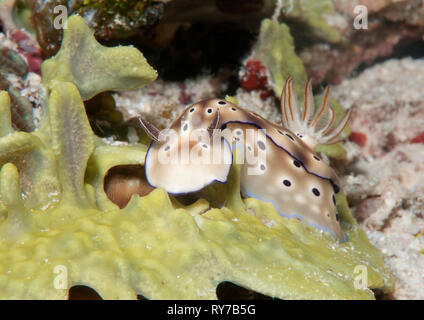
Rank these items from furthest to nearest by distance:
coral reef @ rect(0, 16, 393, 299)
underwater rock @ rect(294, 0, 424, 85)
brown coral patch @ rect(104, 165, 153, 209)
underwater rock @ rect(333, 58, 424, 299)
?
underwater rock @ rect(294, 0, 424, 85) < underwater rock @ rect(333, 58, 424, 299) < brown coral patch @ rect(104, 165, 153, 209) < coral reef @ rect(0, 16, 393, 299)

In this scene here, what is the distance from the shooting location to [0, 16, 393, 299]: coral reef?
63.6 inches

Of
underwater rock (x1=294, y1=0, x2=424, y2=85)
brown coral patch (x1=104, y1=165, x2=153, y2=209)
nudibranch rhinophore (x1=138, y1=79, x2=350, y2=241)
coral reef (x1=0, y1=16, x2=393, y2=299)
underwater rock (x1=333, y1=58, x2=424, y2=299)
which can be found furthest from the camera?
underwater rock (x1=294, y1=0, x2=424, y2=85)

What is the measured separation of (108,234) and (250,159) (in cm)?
119

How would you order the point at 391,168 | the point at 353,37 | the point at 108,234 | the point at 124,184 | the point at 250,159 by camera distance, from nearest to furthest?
the point at 108,234 → the point at 124,184 → the point at 250,159 → the point at 391,168 → the point at 353,37

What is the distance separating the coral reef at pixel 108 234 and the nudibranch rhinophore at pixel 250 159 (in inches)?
8.5

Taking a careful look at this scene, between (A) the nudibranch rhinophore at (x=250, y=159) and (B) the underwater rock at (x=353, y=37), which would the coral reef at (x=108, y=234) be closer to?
(A) the nudibranch rhinophore at (x=250, y=159)

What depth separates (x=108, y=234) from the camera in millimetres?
1764

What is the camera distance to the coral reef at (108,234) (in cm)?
162

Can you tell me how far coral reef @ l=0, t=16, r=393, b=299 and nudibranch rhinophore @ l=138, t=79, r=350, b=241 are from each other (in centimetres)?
22

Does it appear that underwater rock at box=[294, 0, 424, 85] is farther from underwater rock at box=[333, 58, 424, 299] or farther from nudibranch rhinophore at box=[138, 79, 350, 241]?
nudibranch rhinophore at box=[138, 79, 350, 241]

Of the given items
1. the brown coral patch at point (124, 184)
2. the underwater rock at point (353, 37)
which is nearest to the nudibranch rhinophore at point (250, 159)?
the brown coral patch at point (124, 184)

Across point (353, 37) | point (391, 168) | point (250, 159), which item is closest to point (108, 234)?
point (250, 159)

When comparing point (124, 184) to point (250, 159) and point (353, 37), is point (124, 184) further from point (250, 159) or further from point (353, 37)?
point (353, 37)

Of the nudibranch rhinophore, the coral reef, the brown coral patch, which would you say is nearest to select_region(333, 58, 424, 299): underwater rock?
the nudibranch rhinophore
